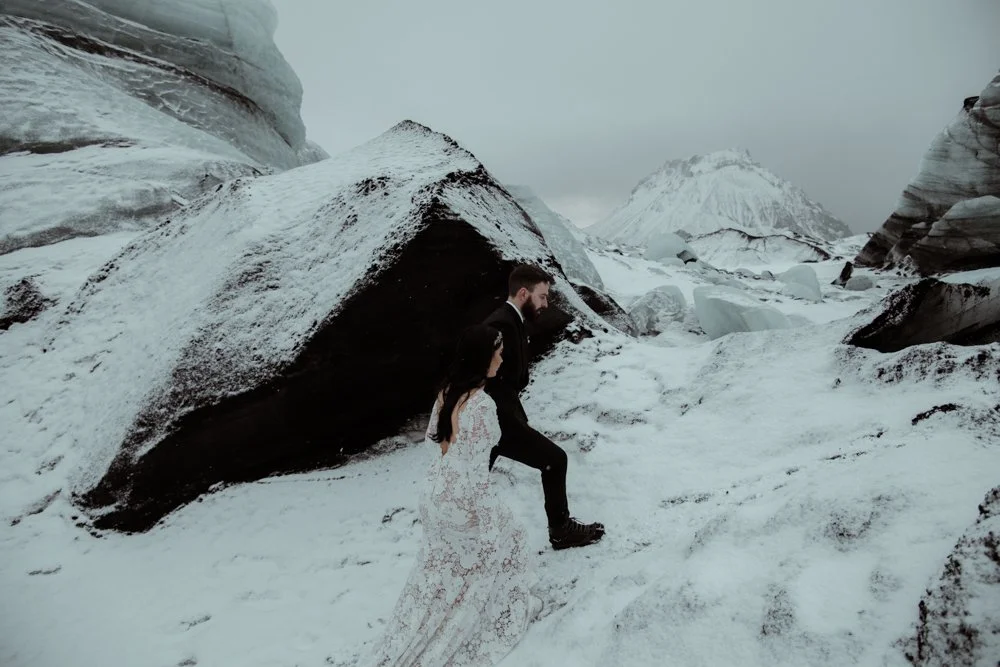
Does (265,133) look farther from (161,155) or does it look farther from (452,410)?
(452,410)

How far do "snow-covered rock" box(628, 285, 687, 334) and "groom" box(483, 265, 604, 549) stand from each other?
9630 millimetres

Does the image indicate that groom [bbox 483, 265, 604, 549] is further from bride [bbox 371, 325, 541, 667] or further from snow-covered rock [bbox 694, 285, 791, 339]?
snow-covered rock [bbox 694, 285, 791, 339]

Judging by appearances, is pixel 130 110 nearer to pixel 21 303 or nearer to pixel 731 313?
pixel 21 303

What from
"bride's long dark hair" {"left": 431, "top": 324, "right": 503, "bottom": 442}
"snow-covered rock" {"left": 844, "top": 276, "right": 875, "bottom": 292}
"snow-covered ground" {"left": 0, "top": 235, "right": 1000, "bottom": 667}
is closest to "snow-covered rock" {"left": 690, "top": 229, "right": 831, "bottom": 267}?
"snow-covered rock" {"left": 844, "top": 276, "right": 875, "bottom": 292}

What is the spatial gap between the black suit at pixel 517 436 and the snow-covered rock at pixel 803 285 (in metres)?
16.7

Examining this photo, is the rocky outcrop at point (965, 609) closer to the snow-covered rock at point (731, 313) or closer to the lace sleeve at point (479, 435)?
the lace sleeve at point (479, 435)

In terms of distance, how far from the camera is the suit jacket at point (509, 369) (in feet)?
12.1

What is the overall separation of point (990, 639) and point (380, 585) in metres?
3.70

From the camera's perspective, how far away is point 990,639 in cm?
160

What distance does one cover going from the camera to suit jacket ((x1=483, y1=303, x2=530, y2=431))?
3.68 meters

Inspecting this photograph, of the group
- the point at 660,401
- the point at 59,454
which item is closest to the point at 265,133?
the point at 59,454

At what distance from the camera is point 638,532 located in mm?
3717

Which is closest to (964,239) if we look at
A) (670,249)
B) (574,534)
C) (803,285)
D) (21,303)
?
(803,285)

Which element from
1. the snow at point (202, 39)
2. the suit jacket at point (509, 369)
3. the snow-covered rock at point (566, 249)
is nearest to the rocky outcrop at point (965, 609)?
the suit jacket at point (509, 369)
